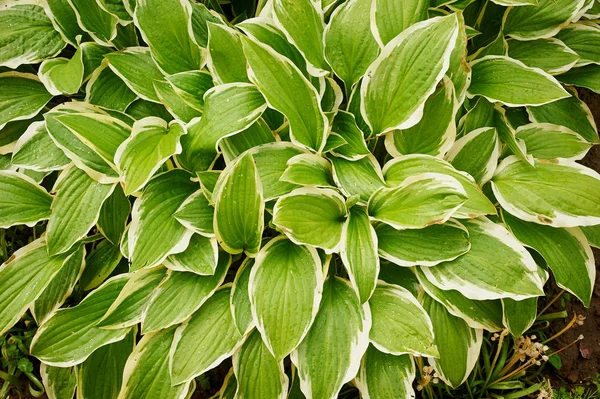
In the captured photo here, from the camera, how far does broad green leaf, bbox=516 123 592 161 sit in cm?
147

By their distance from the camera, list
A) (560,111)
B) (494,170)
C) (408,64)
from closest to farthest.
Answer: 1. (408,64)
2. (494,170)
3. (560,111)

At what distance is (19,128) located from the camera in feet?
4.98

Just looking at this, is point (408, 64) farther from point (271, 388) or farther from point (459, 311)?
point (271, 388)

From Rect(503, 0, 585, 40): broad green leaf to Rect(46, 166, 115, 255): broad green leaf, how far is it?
121 centimetres

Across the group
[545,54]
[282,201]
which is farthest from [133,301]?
[545,54]

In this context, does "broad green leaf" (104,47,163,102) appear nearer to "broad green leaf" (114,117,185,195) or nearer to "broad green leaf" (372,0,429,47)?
"broad green leaf" (114,117,185,195)

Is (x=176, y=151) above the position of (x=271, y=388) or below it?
above

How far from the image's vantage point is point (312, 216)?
1.24m

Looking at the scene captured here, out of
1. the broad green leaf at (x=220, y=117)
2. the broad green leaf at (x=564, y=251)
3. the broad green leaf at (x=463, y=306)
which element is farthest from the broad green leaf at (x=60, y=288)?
the broad green leaf at (x=564, y=251)

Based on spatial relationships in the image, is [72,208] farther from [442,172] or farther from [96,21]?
[442,172]

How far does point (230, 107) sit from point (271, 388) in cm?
67

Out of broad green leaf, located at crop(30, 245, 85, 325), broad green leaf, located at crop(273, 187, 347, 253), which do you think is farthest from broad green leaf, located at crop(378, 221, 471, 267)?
broad green leaf, located at crop(30, 245, 85, 325)

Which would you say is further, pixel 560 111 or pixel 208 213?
pixel 560 111

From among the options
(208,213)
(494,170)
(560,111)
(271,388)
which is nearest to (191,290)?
(208,213)
